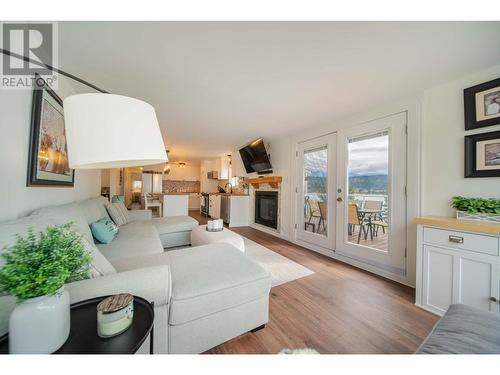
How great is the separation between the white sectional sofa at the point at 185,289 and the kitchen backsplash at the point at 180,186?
7679 mm

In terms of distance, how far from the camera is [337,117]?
2.99 m

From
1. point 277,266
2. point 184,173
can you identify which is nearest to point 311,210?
point 277,266

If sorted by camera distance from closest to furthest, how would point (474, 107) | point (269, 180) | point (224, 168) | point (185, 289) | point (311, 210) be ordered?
point (185, 289) → point (474, 107) → point (311, 210) → point (269, 180) → point (224, 168)

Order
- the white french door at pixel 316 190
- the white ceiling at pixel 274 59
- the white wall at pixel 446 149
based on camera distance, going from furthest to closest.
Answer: the white french door at pixel 316 190 → the white wall at pixel 446 149 → the white ceiling at pixel 274 59

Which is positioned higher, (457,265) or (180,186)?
(180,186)

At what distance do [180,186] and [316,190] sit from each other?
732 centimetres

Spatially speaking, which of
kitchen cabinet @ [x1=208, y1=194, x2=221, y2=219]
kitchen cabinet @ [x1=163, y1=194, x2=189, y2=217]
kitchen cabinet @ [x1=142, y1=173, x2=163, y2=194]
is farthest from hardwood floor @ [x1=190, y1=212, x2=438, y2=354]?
kitchen cabinet @ [x1=142, y1=173, x2=163, y2=194]

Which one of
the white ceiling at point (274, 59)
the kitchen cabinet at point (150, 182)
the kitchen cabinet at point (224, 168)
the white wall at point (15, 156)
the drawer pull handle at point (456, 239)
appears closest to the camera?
the white wall at point (15, 156)

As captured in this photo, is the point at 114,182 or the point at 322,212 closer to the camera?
the point at 322,212

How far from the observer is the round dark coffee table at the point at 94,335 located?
672 millimetres

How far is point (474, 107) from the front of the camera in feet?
5.97

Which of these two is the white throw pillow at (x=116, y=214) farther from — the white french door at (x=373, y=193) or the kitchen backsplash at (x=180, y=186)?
the kitchen backsplash at (x=180, y=186)

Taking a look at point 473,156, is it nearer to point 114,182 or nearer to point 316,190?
point 316,190

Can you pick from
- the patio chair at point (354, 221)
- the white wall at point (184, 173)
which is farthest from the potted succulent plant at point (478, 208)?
the white wall at point (184, 173)
